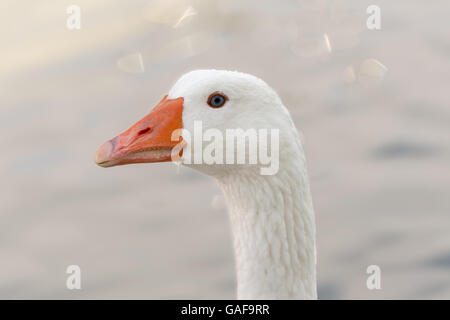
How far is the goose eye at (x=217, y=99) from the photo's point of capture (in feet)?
9.97

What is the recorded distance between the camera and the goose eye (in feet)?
9.97

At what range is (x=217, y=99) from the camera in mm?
3051

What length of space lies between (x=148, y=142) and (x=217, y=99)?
1.12 ft

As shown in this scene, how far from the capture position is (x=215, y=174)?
10.4 feet

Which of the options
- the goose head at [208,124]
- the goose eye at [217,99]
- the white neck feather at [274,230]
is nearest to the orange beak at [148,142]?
the goose head at [208,124]

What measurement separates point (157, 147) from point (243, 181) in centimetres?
39

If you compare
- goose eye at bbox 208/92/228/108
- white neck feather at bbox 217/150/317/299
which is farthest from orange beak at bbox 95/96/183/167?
white neck feather at bbox 217/150/317/299

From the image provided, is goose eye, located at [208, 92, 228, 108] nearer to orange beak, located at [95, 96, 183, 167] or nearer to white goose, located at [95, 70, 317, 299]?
white goose, located at [95, 70, 317, 299]

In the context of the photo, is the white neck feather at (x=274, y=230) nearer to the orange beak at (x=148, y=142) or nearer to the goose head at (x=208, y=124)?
the goose head at (x=208, y=124)
